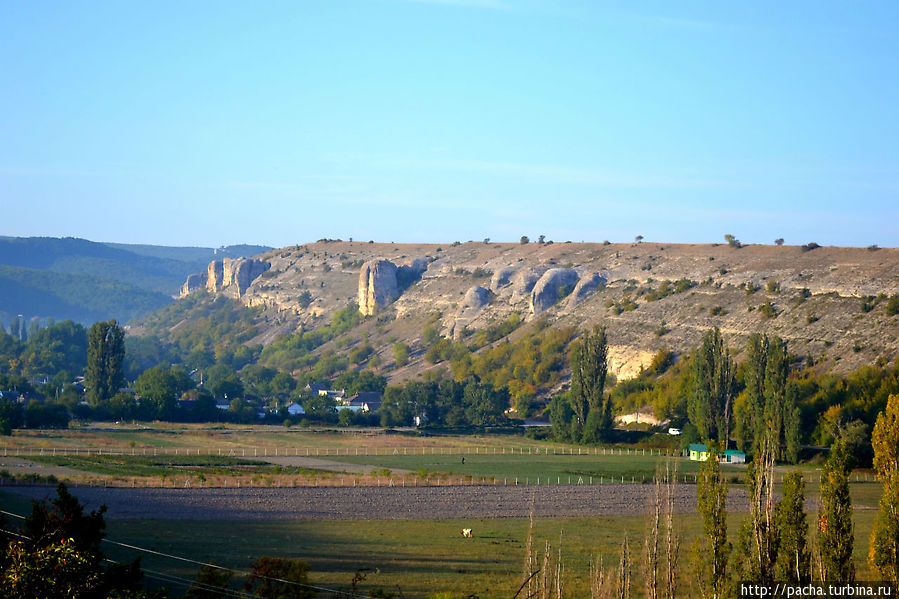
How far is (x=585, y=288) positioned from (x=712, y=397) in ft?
188

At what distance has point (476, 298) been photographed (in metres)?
140

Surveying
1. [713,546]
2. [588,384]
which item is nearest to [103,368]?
[588,384]

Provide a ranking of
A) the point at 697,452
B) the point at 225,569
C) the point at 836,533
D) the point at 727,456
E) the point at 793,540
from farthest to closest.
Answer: the point at 697,452
the point at 727,456
the point at 225,569
the point at 836,533
the point at 793,540

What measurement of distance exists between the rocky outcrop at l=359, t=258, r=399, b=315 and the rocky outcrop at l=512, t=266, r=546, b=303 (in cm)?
2353

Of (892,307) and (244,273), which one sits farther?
(244,273)

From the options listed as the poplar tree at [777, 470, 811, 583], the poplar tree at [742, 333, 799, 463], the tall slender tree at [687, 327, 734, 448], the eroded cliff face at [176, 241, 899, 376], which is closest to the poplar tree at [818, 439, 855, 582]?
the poplar tree at [777, 470, 811, 583]

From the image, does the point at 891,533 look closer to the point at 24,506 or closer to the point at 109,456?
the point at 24,506

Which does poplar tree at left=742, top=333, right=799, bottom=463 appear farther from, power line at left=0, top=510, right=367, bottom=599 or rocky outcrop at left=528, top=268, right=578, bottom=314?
rocky outcrop at left=528, top=268, right=578, bottom=314

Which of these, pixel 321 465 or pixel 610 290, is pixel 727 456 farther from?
pixel 610 290

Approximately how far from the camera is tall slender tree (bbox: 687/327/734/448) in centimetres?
6688

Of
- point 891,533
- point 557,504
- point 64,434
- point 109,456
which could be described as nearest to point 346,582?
point 891,533

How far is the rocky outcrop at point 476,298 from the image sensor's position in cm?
13862

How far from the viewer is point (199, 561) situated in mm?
31812

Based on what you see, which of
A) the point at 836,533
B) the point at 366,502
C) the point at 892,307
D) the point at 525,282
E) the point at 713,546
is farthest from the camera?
the point at 525,282
